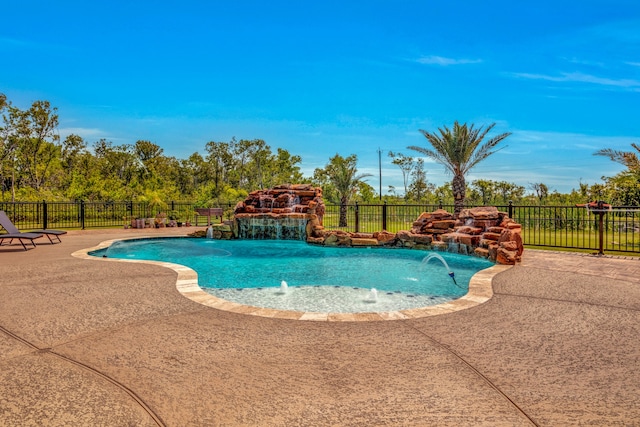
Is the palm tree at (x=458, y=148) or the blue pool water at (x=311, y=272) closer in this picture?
the blue pool water at (x=311, y=272)

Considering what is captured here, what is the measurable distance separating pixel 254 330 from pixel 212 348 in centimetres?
60

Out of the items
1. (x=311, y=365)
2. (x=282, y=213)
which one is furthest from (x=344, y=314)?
(x=282, y=213)

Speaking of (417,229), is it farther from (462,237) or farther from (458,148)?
(458,148)

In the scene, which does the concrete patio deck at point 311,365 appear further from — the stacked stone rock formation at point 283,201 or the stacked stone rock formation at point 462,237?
the stacked stone rock formation at point 283,201

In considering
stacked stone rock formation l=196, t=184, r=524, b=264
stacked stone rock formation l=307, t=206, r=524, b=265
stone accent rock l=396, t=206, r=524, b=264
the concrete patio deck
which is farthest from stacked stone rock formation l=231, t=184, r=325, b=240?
the concrete patio deck

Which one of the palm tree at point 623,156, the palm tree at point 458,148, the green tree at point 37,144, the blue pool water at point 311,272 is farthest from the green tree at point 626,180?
the green tree at point 37,144

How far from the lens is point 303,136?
3800cm

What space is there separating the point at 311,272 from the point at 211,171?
120 feet

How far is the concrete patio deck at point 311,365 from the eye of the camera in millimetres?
2459

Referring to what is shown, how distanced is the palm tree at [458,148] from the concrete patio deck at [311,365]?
12037 millimetres

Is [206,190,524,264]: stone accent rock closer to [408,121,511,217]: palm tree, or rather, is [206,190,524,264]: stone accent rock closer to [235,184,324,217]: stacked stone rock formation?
[235,184,324,217]: stacked stone rock formation

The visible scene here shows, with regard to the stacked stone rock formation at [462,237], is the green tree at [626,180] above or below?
above

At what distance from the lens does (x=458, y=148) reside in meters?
16.8

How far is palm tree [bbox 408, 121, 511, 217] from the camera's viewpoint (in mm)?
16594
